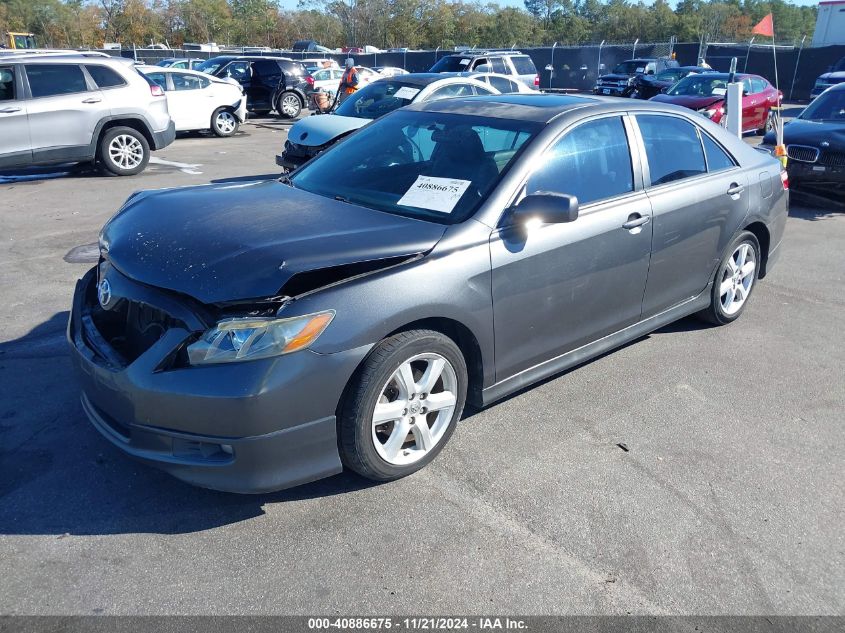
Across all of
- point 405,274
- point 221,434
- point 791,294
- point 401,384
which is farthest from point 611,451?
point 791,294

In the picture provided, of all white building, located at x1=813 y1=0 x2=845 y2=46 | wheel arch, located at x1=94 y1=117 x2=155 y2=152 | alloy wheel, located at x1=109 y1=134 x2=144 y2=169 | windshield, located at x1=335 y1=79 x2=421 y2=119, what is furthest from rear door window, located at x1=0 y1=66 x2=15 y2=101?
white building, located at x1=813 y1=0 x2=845 y2=46

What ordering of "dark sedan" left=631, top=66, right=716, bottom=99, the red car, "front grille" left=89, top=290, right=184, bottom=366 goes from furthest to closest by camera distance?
1. "dark sedan" left=631, top=66, right=716, bottom=99
2. the red car
3. "front grille" left=89, top=290, right=184, bottom=366

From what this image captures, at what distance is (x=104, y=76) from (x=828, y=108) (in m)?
10.7

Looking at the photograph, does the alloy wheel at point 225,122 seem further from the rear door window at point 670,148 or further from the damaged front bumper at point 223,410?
the damaged front bumper at point 223,410

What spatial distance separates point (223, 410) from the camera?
2.84 metres

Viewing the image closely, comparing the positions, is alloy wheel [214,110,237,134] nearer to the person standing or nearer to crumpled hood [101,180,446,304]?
the person standing

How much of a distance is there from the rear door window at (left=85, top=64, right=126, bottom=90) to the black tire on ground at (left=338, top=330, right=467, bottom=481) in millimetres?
9525

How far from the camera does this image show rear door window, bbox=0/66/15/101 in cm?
994

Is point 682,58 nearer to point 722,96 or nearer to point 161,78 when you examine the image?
point 722,96

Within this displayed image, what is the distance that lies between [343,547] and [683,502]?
1579mm

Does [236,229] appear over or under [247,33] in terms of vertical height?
under

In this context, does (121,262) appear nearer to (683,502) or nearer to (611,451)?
(611,451)

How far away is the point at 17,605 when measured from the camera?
8.63 ft

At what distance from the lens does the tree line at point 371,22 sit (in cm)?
6850
